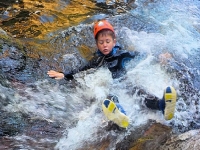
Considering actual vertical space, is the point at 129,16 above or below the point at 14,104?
above

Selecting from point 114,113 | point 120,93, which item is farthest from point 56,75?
point 114,113

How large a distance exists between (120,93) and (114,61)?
0.53 m

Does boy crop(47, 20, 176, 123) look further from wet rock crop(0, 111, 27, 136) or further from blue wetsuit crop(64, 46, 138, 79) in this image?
wet rock crop(0, 111, 27, 136)

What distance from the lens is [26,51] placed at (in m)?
5.61

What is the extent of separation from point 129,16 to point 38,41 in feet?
8.40

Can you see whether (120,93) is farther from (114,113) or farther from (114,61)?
(114,113)

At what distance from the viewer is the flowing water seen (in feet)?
12.5

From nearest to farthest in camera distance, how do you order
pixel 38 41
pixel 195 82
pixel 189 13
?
pixel 195 82, pixel 38 41, pixel 189 13

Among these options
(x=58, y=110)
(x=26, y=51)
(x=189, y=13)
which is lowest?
Answer: (x=58, y=110)

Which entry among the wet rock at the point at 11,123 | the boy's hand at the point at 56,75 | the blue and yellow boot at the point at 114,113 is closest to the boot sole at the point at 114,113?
the blue and yellow boot at the point at 114,113

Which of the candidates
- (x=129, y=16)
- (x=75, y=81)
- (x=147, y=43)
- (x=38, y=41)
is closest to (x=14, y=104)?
(x=75, y=81)

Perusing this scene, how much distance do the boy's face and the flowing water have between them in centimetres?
46

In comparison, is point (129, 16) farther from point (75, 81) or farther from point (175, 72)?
point (75, 81)

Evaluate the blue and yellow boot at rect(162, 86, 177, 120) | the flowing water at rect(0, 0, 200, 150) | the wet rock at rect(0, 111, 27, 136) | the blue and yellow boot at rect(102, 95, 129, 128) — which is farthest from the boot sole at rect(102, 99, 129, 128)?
the wet rock at rect(0, 111, 27, 136)
